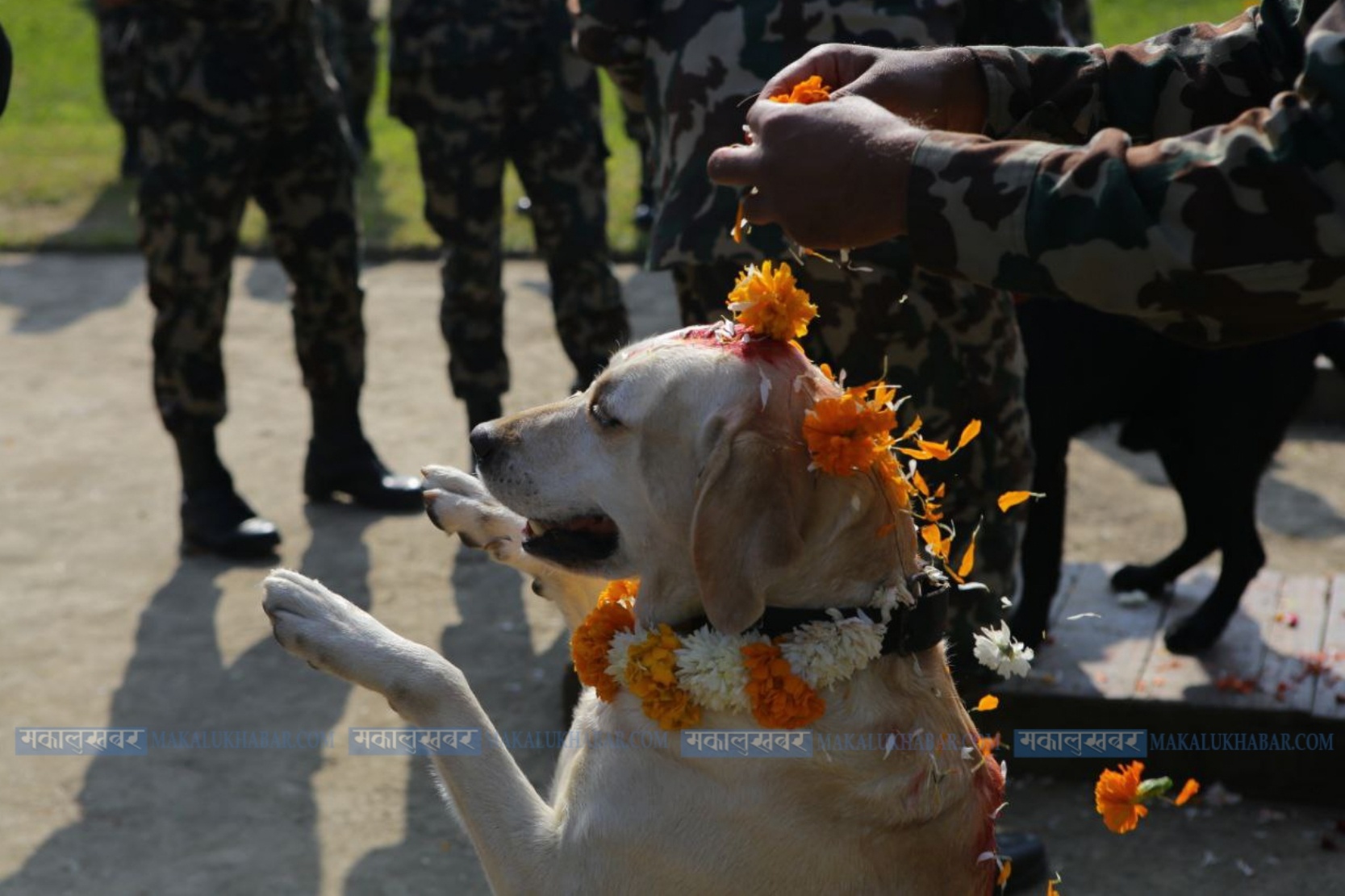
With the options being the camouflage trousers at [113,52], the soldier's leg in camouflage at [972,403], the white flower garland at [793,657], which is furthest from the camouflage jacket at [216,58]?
the white flower garland at [793,657]

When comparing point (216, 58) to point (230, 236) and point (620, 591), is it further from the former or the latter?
point (620, 591)

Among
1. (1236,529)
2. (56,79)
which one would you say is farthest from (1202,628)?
(56,79)

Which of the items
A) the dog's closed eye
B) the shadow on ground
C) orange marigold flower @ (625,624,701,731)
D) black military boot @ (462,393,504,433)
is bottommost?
the shadow on ground

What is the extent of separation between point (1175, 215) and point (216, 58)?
4.82 m

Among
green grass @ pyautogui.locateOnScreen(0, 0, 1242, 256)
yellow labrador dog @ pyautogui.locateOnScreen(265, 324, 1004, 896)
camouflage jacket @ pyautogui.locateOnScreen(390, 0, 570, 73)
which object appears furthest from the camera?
green grass @ pyautogui.locateOnScreen(0, 0, 1242, 256)

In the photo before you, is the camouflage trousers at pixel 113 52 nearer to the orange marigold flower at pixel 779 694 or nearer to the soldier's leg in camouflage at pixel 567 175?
the soldier's leg in camouflage at pixel 567 175

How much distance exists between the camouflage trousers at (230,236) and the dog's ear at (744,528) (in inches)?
156

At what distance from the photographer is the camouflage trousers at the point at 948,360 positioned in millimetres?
3979

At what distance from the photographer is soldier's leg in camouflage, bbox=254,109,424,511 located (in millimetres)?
6418

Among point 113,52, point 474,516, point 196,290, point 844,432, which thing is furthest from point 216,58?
point 113,52

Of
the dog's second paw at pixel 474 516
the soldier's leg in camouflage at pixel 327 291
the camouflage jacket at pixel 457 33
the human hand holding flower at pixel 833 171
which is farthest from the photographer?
the soldier's leg in camouflage at pixel 327 291

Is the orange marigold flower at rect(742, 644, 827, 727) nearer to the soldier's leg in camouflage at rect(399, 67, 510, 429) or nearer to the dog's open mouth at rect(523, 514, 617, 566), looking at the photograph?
the dog's open mouth at rect(523, 514, 617, 566)

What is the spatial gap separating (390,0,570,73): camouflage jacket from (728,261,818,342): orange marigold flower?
12.1 ft

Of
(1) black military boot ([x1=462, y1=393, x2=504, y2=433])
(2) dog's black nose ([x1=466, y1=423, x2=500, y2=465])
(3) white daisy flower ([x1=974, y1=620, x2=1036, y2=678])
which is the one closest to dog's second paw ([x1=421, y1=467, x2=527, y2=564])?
(2) dog's black nose ([x1=466, y1=423, x2=500, y2=465])
